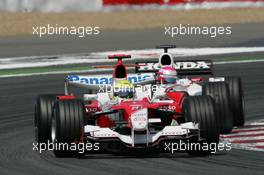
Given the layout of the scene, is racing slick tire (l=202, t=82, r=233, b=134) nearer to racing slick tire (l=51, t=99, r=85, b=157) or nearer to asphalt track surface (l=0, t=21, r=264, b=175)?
asphalt track surface (l=0, t=21, r=264, b=175)

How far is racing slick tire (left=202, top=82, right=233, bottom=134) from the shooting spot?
1698 cm

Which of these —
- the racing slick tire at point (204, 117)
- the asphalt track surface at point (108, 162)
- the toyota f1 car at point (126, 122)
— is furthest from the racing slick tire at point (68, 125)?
the racing slick tire at point (204, 117)

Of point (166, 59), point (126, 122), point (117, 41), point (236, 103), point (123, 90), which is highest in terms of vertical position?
point (117, 41)

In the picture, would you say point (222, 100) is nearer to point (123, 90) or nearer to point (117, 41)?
point (123, 90)

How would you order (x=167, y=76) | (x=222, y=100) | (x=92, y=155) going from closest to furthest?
1. (x=92, y=155)
2. (x=222, y=100)
3. (x=167, y=76)

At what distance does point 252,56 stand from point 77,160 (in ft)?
62.3

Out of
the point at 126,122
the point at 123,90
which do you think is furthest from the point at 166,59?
the point at 126,122

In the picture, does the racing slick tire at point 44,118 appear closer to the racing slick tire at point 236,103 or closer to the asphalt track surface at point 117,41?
the racing slick tire at point 236,103

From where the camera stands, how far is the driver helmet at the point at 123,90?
16109 millimetres

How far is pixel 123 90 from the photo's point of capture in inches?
637

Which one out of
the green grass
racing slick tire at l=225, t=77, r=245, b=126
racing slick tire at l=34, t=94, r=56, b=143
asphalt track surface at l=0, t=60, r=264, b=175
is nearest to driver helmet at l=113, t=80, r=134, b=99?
racing slick tire at l=34, t=94, r=56, b=143

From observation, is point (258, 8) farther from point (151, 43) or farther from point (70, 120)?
point (70, 120)

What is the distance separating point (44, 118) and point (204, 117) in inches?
99.0

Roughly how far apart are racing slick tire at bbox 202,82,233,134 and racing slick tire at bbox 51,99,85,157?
3057 millimetres
